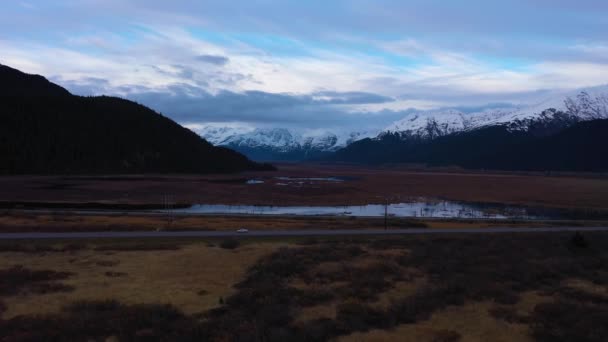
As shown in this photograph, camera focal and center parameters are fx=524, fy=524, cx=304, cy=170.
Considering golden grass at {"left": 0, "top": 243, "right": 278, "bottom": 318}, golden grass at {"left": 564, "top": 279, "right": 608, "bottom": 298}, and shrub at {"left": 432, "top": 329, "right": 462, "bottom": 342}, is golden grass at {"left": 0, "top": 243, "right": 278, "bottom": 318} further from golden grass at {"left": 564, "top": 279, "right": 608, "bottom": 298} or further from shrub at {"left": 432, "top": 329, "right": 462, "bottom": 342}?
golden grass at {"left": 564, "top": 279, "right": 608, "bottom": 298}

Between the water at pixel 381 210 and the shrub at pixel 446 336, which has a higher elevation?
the shrub at pixel 446 336

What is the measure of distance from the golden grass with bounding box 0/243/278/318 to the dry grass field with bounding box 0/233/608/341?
0.08 meters

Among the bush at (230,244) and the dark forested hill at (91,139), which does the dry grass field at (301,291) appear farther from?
the dark forested hill at (91,139)

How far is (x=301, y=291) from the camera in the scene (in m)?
22.8

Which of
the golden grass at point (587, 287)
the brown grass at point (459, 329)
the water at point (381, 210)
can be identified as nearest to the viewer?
the brown grass at point (459, 329)

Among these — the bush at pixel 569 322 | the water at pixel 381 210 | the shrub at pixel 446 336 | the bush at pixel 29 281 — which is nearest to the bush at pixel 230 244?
the bush at pixel 29 281

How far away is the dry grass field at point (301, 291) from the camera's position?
17.7 m

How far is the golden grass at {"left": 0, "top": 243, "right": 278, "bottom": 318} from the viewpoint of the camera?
69.3 ft

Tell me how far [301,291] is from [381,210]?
51.0 meters

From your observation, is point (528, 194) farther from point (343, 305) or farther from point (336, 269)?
point (343, 305)

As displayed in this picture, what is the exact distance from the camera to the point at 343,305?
20.2m

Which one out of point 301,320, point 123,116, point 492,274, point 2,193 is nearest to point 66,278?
point 301,320

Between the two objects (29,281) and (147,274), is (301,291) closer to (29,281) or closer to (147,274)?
(147,274)

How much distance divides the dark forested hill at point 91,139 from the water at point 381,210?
Result: 78.8 metres
